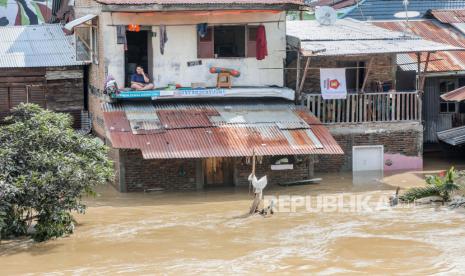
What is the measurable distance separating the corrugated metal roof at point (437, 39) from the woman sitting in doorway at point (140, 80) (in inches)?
315

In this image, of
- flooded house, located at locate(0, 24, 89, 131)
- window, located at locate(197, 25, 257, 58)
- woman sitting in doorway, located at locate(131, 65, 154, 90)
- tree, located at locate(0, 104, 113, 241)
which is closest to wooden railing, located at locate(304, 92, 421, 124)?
window, located at locate(197, 25, 257, 58)

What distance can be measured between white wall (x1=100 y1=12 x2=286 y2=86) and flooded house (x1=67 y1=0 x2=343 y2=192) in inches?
1.0

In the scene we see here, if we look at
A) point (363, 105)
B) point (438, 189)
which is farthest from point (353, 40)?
point (438, 189)

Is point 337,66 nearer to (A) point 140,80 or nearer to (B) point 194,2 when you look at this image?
(B) point 194,2

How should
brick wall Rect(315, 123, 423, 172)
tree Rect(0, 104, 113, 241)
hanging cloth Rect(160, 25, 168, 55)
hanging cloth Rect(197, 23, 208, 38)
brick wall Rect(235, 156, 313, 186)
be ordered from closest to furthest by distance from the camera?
tree Rect(0, 104, 113, 241)
brick wall Rect(235, 156, 313, 186)
hanging cloth Rect(160, 25, 168, 55)
hanging cloth Rect(197, 23, 208, 38)
brick wall Rect(315, 123, 423, 172)

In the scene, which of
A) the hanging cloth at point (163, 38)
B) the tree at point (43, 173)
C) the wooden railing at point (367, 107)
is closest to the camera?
the tree at point (43, 173)

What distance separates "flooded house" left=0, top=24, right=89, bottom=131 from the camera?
24.4 meters

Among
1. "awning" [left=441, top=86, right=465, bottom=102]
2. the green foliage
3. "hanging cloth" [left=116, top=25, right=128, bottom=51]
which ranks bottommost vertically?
the green foliage

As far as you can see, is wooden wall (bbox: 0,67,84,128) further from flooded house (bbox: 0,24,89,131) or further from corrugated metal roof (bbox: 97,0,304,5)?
corrugated metal roof (bbox: 97,0,304,5)

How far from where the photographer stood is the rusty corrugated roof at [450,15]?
28.8 meters

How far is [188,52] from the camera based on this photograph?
2280 cm

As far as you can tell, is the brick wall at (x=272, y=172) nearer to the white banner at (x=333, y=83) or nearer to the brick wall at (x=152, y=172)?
the brick wall at (x=152, y=172)

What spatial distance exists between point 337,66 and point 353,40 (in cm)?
99

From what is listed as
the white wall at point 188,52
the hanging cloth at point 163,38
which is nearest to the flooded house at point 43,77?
the white wall at point 188,52
